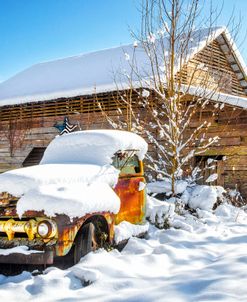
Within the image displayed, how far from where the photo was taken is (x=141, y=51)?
15.4 meters

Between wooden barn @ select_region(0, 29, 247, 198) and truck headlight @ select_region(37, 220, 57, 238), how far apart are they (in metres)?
7.74

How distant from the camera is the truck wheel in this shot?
15.0 feet

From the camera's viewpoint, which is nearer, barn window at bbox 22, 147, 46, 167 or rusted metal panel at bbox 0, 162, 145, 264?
rusted metal panel at bbox 0, 162, 145, 264

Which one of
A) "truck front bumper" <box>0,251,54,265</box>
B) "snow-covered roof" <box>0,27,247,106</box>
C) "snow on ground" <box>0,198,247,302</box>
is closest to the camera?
"snow on ground" <box>0,198,247,302</box>

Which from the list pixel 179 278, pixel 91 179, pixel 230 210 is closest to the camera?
pixel 179 278

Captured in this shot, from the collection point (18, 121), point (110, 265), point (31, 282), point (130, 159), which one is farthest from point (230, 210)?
point (18, 121)

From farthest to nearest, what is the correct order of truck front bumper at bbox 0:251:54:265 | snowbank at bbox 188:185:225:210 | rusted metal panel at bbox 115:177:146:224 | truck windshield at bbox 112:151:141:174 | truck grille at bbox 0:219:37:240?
snowbank at bbox 188:185:225:210, truck windshield at bbox 112:151:141:174, rusted metal panel at bbox 115:177:146:224, truck grille at bbox 0:219:37:240, truck front bumper at bbox 0:251:54:265

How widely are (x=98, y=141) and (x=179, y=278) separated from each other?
8.68 feet

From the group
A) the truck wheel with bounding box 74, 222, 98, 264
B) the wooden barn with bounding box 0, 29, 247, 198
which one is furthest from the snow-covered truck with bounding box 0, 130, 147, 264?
the wooden barn with bounding box 0, 29, 247, 198

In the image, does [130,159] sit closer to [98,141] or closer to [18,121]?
[98,141]

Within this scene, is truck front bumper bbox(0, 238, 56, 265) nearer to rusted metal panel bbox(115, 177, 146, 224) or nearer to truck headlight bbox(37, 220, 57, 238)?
truck headlight bbox(37, 220, 57, 238)

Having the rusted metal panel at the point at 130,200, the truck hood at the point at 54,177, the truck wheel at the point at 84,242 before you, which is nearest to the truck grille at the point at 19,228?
the truck hood at the point at 54,177

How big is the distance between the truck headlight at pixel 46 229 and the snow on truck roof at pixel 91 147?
1584mm

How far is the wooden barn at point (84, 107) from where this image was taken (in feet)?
38.4
